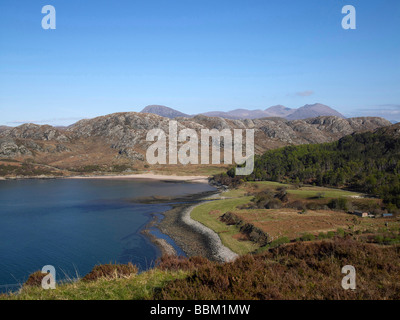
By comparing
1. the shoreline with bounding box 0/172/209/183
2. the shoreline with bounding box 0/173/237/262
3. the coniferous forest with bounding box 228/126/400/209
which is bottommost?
the shoreline with bounding box 0/172/209/183

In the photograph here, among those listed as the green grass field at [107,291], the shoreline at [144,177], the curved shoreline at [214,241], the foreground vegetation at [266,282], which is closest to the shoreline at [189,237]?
the curved shoreline at [214,241]

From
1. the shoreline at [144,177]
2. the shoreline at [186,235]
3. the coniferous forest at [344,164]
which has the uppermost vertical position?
the coniferous forest at [344,164]

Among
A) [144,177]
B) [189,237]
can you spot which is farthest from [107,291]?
[144,177]

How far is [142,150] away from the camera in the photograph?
568ft

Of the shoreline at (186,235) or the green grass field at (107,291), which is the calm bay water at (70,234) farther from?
the green grass field at (107,291)

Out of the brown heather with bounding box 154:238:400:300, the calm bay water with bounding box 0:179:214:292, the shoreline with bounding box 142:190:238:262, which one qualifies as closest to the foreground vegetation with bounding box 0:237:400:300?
the brown heather with bounding box 154:238:400:300

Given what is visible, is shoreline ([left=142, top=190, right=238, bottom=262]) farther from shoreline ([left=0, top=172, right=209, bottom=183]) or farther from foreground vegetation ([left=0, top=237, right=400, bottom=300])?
shoreline ([left=0, top=172, right=209, bottom=183])

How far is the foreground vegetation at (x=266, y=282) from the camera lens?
6.51 meters

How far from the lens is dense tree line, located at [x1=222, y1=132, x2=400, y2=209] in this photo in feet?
229

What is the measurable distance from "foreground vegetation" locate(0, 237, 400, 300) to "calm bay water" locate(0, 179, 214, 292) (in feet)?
39.3

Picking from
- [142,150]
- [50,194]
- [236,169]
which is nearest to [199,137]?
[142,150]

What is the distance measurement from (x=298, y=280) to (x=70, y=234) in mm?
43518
